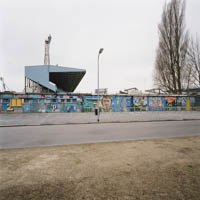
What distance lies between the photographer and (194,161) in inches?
133

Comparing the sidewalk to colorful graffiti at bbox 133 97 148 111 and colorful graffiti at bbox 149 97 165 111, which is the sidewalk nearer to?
colorful graffiti at bbox 133 97 148 111

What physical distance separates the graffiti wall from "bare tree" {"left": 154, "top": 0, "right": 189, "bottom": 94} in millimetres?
4011

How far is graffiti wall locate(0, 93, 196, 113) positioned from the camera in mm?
17547

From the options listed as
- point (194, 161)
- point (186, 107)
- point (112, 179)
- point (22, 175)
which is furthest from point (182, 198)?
point (186, 107)

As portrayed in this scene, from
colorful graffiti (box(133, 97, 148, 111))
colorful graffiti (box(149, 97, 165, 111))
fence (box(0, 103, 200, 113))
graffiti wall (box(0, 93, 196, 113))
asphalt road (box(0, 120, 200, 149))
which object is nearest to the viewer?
asphalt road (box(0, 120, 200, 149))

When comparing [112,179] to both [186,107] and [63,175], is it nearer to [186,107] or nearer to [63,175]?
[63,175]

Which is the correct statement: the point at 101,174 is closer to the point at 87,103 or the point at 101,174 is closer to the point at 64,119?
the point at 64,119

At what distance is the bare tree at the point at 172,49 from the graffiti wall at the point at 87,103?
4.01m

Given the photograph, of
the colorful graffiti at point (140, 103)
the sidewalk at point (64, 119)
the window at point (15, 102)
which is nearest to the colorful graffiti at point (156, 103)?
the colorful graffiti at point (140, 103)

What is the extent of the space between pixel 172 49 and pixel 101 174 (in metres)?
30.1

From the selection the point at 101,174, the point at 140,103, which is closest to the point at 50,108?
the point at 140,103

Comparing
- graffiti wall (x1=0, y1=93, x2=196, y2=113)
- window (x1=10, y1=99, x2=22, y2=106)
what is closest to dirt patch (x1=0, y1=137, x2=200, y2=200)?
graffiti wall (x1=0, y1=93, x2=196, y2=113)

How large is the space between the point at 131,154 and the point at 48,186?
2615 mm

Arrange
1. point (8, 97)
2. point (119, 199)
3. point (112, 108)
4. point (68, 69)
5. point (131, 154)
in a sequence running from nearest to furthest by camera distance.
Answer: point (119, 199)
point (131, 154)
point (8, 97)
point (112, 108)
point (68, 69)
